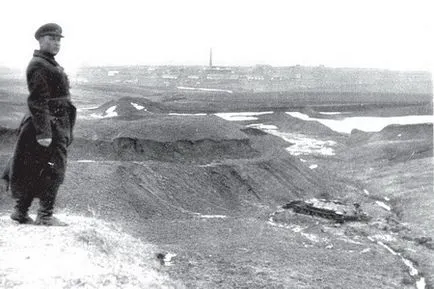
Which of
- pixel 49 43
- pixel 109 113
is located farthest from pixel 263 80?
pixel 49 43

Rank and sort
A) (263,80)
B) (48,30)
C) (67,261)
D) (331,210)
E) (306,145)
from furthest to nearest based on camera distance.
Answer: (263,80)
(306,145)
(331,210)
(48,30)
(67,261)

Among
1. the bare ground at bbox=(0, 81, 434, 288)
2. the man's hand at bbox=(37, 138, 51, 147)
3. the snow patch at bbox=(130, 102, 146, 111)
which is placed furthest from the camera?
the snow patch at bbox=(130, 102, 146, 111)

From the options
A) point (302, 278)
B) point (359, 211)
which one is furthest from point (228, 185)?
point (302, 278)

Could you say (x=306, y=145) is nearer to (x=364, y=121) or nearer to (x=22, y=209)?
(x=364, y=121)

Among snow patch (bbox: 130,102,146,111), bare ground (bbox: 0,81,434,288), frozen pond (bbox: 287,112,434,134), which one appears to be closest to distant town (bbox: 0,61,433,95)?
frozen pond (bbox: 287,112,434,134)

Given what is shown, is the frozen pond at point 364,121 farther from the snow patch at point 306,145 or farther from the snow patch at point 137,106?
the snow patch at point 137,106

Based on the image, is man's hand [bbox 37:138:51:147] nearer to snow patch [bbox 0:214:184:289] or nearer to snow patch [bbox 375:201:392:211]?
snow patch [bbox 0:214:184:289]

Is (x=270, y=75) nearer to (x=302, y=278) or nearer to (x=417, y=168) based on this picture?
(x=417, y=168)
